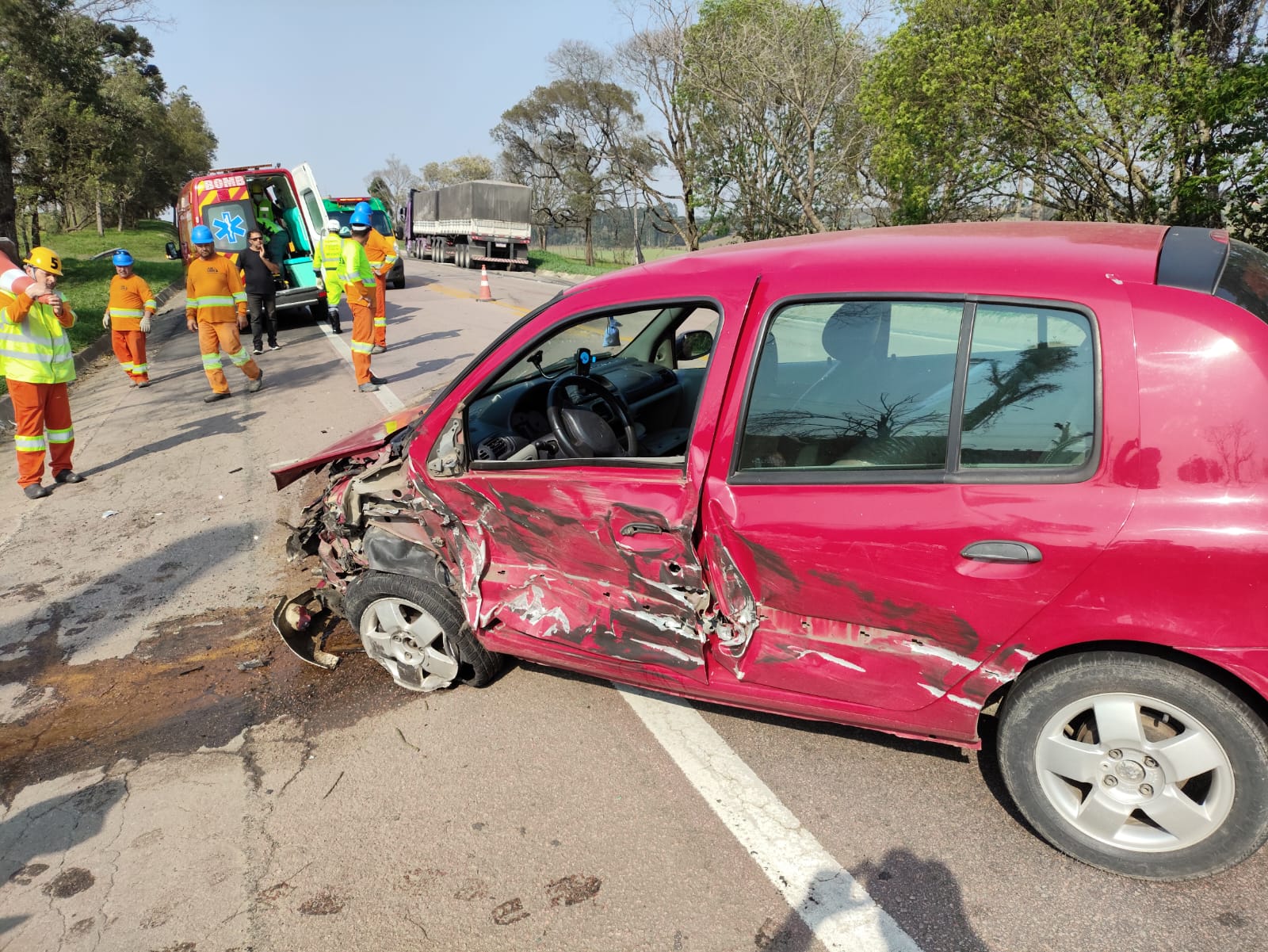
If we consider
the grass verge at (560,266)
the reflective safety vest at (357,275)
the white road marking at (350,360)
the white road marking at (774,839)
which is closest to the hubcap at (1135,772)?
the white road marking at (774,839)

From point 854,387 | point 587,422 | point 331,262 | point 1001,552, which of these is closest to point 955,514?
point 1001,552

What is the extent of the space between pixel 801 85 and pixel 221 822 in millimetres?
21660

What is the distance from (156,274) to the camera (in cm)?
2489

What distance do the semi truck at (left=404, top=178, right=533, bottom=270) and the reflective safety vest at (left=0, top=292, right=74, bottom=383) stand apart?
1085 inches

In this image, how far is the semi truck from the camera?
32.5m

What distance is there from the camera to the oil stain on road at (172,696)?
3297 mm

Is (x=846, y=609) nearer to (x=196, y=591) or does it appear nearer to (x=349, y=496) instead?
(x=349, y=496)

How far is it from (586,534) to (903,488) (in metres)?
1.07

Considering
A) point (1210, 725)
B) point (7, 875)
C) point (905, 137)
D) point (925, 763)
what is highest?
point (905, 137)

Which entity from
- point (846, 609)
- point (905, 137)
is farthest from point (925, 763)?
point (905, 137)

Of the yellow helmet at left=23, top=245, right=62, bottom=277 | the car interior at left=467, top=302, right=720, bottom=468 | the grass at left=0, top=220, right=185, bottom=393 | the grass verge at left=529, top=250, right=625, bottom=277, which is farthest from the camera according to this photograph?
the grass verge at left=529, top=250, right=625, bottom=277

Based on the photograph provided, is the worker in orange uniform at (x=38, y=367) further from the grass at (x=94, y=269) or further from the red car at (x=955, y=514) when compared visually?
the red car at (x=955, y=514)

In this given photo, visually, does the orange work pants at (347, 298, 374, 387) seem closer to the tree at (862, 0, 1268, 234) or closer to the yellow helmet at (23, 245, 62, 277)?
the yellow helmet at (23, 245, 62, 277)

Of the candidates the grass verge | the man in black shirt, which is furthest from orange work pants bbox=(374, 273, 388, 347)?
the grass verge
